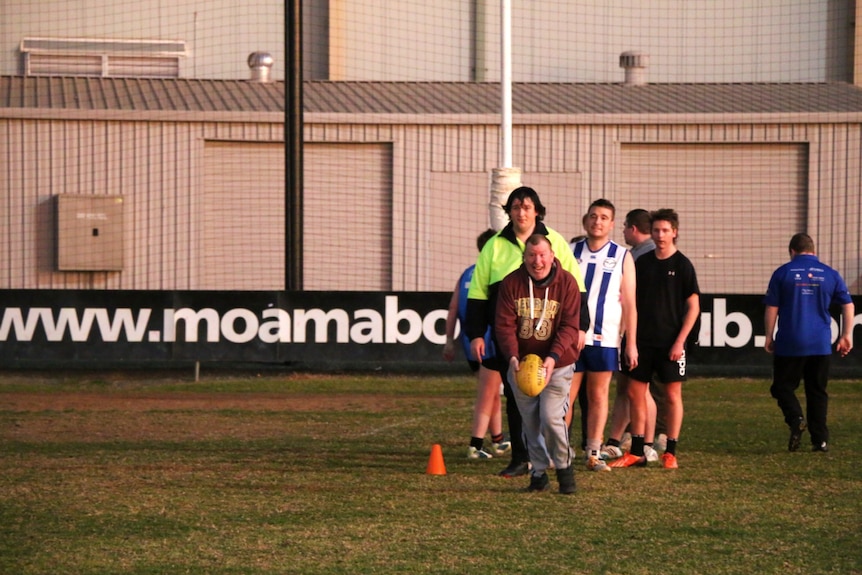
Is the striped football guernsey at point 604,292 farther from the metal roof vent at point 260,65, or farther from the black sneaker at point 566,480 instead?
the metal roof vent at point 260,65

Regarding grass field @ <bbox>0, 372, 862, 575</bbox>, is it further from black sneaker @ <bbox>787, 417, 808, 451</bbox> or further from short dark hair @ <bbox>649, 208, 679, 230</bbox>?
short dark hair @ <bbox>649, 208, 679, 230</bbox>

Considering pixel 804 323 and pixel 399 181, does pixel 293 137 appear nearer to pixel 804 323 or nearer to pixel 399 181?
pixel 399 181

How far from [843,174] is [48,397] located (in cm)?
1373

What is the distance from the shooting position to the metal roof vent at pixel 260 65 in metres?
24.2

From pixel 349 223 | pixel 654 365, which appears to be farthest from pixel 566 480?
pixel 349 223

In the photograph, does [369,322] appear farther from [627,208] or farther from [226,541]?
[226,541]

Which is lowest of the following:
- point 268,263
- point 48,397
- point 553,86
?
point 48,397

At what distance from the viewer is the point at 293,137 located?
59.1ft

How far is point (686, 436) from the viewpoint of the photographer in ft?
37.2

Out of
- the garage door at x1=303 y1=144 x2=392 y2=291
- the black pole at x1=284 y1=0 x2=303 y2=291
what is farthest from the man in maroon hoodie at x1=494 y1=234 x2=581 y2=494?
the garage door at x1=303 y1=144 x2=392 y2=291

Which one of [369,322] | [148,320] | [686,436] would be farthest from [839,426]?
[148,320]

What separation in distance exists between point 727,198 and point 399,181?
5725 millimetres

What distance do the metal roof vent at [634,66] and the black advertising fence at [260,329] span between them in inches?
352

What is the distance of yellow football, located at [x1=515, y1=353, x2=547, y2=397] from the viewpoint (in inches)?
301
